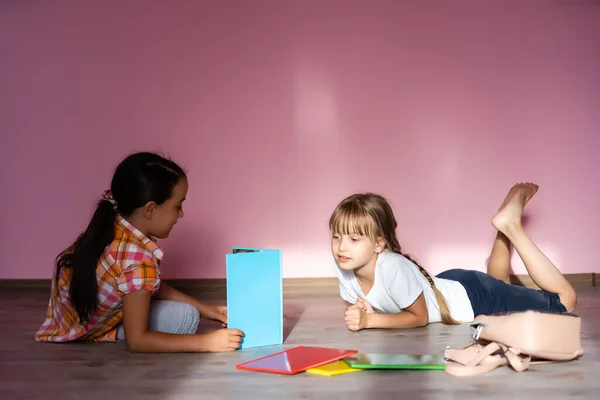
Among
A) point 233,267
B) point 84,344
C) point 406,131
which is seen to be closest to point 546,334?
point 233,267

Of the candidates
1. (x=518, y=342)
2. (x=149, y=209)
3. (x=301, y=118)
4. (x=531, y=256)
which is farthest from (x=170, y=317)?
(x=301, y=118)

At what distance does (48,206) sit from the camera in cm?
355

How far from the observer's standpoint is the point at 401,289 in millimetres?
2400

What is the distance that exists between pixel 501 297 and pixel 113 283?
1.37m

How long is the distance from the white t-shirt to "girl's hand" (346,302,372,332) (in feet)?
0.41

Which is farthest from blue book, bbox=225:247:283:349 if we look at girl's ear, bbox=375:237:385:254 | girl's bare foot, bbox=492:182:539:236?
girl's bare foot, bbox=492:182:539:236

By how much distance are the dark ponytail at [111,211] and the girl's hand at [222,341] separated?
358mm

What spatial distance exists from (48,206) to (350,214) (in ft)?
5.94

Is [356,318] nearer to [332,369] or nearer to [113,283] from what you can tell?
[332,369]

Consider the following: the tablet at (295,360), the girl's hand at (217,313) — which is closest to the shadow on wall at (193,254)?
the girl's hand at (217,313)

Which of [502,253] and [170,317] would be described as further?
[502,253]

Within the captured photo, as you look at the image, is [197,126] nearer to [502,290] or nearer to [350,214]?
[350,214]

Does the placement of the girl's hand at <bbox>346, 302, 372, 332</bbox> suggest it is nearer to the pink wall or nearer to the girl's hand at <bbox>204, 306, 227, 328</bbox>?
the girl's hand at <bbox>204, 306, 227, 328</bbox>

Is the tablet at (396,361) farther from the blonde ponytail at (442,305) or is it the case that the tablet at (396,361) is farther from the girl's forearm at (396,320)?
the blonde ponytail at (442,305)
